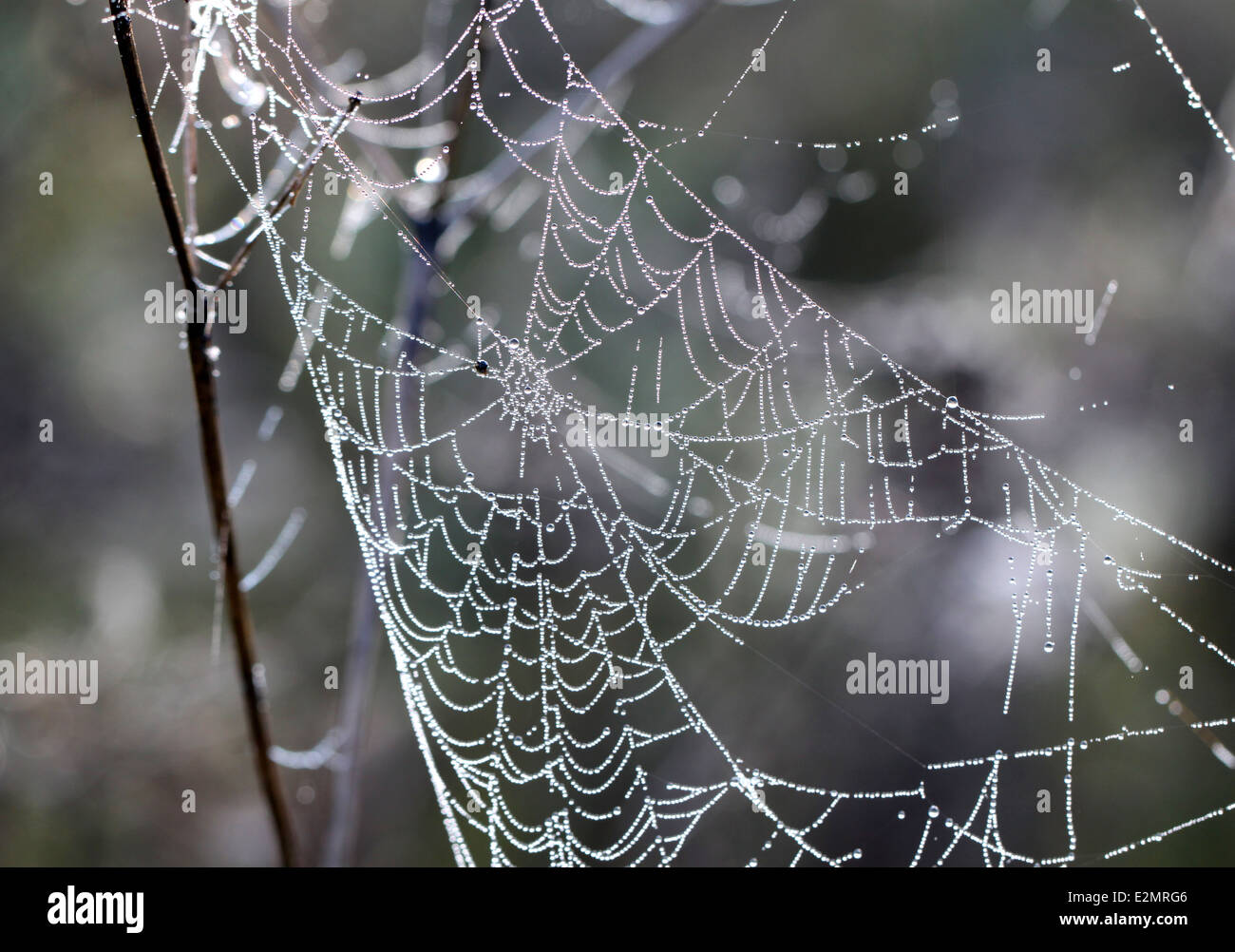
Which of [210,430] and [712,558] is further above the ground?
[210,430]

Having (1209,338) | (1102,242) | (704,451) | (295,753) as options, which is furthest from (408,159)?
(1209,338)

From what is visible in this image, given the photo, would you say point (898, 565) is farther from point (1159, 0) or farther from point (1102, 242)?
point (1159, 0)

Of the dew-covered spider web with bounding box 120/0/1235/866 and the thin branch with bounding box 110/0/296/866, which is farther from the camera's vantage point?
the dew-covered spider web with bounding box 120/0/1235/866

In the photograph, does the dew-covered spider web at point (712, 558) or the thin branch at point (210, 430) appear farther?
the dew-covered spider web at point (712, 558)

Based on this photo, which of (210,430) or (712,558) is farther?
(712,558)
